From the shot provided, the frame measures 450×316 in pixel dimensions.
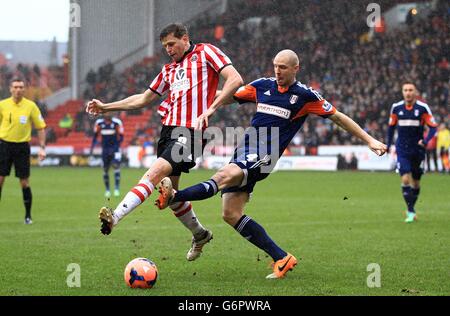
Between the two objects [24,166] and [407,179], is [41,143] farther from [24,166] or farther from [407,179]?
[407,179]

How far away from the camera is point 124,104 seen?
8.99 meters

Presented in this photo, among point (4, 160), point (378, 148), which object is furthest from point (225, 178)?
point (4, 160)

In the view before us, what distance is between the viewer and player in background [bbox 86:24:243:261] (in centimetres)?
820

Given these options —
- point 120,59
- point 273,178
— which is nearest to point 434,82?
point 273,178

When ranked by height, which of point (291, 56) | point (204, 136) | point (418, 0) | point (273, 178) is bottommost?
point (273, 178)

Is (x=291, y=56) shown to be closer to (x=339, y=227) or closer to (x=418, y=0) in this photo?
(x=339, y=227)

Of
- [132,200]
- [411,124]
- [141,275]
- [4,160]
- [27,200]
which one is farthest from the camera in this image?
[411,124]

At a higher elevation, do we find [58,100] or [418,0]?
[418,0]

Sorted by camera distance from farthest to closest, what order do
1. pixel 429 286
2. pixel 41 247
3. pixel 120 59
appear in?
pixel 120 59 → pixel 41 247 → pixel 429 286

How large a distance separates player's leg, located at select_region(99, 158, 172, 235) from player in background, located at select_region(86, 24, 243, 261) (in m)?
0.01

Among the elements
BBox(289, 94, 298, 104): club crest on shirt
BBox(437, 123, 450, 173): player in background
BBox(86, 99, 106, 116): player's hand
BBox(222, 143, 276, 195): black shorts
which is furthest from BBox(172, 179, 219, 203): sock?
BBox(437, 123, 450, 173): player in background

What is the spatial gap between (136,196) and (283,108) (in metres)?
1.76

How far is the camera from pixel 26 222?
1361 centimetres
